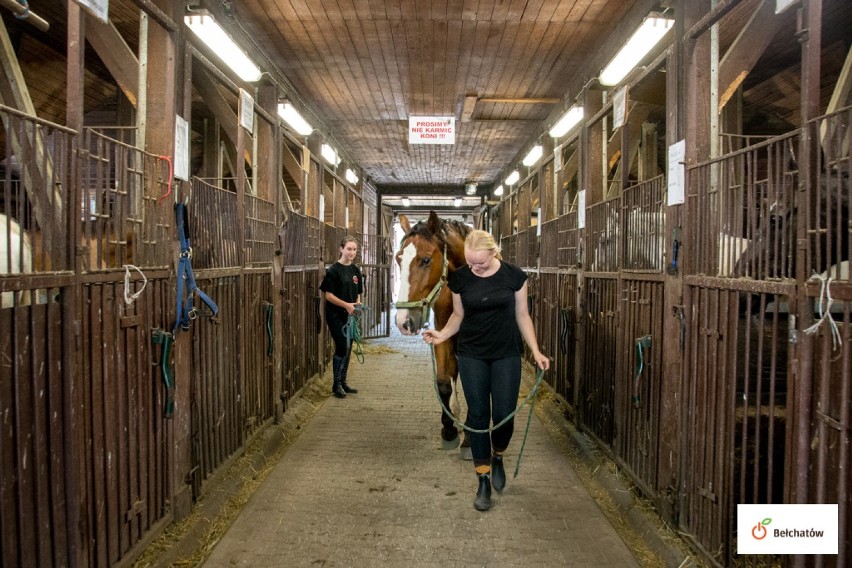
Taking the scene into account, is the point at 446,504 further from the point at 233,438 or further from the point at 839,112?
the point at 839,112

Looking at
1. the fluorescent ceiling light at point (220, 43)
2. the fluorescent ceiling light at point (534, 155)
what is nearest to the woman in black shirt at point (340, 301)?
the fluorescent ceiling light at point (220, 43)

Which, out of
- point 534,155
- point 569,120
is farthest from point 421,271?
point 534,155

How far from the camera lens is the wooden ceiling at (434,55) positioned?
4555 millimetres

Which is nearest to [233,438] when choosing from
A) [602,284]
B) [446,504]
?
[446,504]

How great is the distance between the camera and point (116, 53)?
2.90 meters

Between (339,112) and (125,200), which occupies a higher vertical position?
(339,112)

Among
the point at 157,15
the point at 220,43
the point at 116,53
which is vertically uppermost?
the point at 220,43

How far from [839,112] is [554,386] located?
4.44 metres

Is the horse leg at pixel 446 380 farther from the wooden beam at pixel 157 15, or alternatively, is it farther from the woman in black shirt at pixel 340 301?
the wooden beam at pixel 157 15

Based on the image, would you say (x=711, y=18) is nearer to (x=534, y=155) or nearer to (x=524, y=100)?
(x=524, y=100)

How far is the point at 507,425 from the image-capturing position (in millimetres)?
3305

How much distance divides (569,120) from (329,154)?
4.06 meters

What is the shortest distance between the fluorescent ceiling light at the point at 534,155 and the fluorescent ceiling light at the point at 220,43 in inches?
182

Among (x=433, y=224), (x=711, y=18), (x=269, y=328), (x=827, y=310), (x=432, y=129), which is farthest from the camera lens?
(x=432, y=129)
